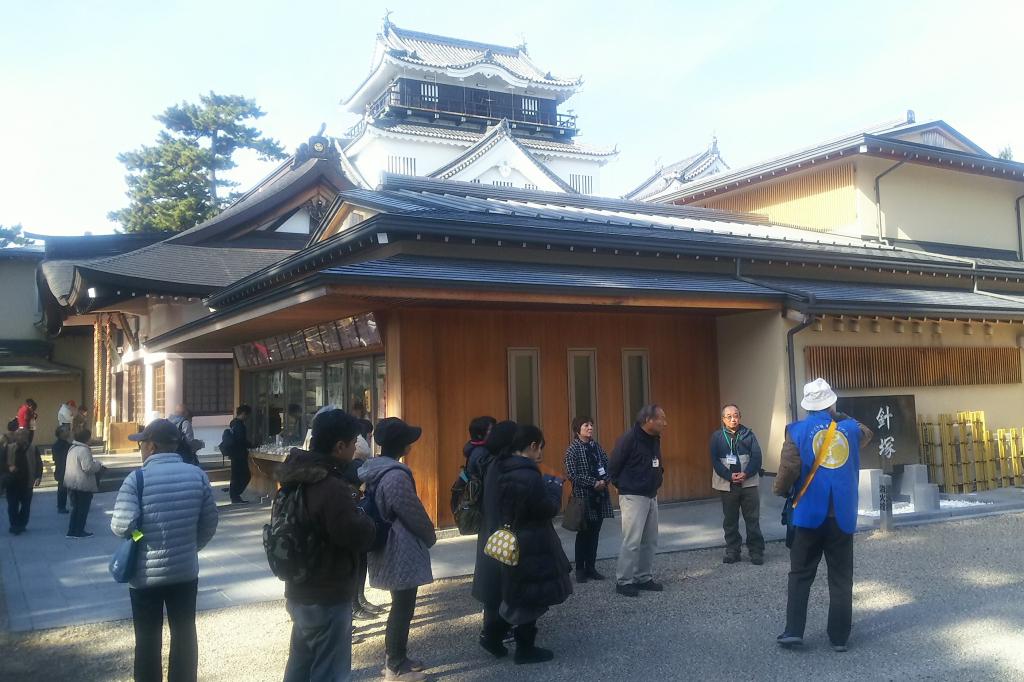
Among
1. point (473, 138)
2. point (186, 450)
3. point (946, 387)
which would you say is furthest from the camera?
point (473, 138)

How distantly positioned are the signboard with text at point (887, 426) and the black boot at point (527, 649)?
7.56 metres

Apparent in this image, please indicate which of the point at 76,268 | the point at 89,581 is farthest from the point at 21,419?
the point at 89,581

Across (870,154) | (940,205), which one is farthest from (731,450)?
(940,205)

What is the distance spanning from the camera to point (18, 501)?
10742mm

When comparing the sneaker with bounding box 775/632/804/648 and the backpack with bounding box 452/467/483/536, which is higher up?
the backpack with bounding box 452/467/483/536

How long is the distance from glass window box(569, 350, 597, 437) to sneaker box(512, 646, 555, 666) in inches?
225

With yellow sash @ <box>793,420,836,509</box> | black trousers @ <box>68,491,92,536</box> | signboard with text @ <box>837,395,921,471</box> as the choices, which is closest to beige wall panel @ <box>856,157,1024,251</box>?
signboard with text @ <box>837,395,921,471</box>

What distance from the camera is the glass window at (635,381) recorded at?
11344mm

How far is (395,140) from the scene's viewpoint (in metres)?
45.9

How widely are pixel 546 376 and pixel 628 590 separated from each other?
415 cm

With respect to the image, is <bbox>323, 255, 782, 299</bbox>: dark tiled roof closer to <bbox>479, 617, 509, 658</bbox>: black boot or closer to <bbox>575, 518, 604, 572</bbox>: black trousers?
<bbox>575, 518, 604, 572</bbox>: black trousers

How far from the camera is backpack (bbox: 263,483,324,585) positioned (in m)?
3.78

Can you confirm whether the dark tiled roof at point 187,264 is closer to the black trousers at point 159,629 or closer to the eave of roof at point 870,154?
the eave of roof at point 870,154

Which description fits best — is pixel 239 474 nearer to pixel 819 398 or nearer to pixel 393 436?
pixel 393 436
